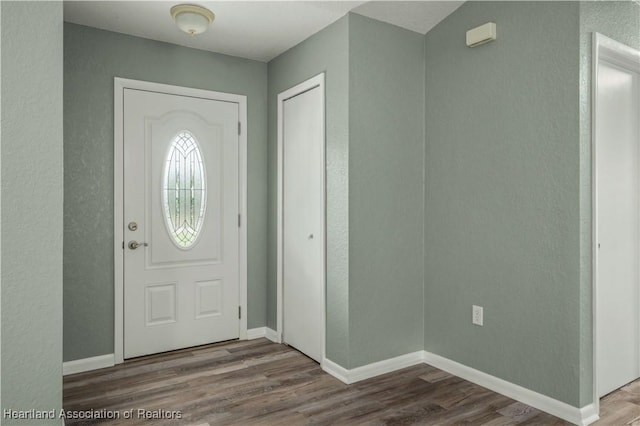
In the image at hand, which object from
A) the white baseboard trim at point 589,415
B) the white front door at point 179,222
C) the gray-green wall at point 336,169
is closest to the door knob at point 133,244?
the white front door at point 179,222

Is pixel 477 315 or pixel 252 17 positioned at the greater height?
pixel 252 17

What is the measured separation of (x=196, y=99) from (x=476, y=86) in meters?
2.20

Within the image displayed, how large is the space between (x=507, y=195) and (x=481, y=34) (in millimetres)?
1060

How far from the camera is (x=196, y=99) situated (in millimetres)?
3623

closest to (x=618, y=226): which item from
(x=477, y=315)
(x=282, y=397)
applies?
(x=477, y=315)

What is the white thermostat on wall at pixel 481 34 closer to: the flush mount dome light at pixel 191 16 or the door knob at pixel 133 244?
the flush mount dome light at pixel 191 16

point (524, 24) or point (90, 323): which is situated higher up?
point (524, 24)

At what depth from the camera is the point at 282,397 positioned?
8.98ft

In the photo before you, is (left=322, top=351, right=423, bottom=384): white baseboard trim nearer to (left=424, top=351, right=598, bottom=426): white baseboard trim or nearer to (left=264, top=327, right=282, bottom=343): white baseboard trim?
(left=424, top=351, right=598, bottom=426): white baseboard trim

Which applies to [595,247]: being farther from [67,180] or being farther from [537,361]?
[67,180]

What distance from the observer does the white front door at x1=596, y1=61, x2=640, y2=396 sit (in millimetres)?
2645

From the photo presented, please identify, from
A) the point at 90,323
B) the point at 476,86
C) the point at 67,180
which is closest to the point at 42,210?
the point at 67,180

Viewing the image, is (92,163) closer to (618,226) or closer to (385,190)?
(385,190)

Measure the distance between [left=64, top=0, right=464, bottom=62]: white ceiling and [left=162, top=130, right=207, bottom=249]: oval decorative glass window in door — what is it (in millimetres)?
809
